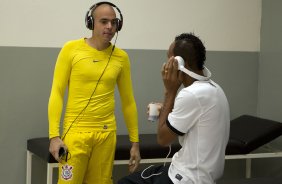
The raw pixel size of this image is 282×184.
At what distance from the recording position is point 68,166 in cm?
268

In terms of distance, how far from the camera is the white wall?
12.2 feet

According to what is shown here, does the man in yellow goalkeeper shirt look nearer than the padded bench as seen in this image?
Yes

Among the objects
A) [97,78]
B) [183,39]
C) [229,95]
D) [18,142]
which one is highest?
[183,39]

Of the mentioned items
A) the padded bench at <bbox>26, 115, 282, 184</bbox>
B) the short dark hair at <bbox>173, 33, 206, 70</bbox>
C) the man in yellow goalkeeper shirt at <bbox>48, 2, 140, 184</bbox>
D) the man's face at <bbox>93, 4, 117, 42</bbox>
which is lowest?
the padded bench at <bbox>26, 115, 282, 184</bbox>

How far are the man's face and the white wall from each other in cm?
112

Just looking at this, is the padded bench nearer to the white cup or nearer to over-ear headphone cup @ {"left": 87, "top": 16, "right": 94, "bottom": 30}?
over-ear headphone cup @ {"left": 87, "top": 16, "right": 94, "bottom": 30}

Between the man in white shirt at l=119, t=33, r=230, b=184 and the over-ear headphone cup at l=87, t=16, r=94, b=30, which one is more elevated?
the over-ear headphone cup at l=87, t=16, r=94, b=30

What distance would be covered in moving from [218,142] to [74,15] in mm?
2091

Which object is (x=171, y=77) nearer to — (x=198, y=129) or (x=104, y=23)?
(x=198, y=129)

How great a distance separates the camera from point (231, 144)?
3.74 m

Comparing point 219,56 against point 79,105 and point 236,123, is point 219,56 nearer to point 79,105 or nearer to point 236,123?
point 236,123

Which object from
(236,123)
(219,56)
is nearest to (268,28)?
(219,56)

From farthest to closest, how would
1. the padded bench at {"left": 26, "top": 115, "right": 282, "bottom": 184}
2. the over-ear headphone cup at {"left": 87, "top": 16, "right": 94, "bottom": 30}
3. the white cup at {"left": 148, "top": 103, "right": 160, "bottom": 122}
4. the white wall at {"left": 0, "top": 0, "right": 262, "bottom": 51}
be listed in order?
the white wall at {"left": 0, "top": 0, "right": 262, "bottom": 51} < the padded bench at {"left": 26, "top": 115, "right": 282, "bottom": 184} < the over-ear headphone cup at {"left": 87, "top": 16, "right": 94, "bottom": 30} < the white cup at {"left": 148, "top": 103, "right": 160, "bottom": 122}

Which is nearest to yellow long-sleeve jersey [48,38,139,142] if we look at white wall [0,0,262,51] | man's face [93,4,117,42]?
man's face [93,4,117,42]
